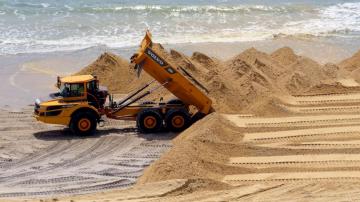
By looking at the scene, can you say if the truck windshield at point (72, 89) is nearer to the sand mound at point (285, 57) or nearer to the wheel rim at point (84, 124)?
the wheel rim at point (84, 124)

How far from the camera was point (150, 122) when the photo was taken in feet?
54.4

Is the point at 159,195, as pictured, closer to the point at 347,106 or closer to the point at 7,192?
the point at 7,192

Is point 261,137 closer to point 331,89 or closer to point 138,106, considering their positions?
point 138,106

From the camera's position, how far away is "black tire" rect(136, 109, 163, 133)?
16.5m

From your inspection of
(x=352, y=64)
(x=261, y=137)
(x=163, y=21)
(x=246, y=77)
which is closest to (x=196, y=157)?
(x=261, y=137)

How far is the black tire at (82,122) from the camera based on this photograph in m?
16.4

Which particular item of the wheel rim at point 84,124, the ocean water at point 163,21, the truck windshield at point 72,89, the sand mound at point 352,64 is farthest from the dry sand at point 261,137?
the ocean water at point 163,21

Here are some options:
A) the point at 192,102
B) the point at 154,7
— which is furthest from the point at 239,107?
the point at 154,7

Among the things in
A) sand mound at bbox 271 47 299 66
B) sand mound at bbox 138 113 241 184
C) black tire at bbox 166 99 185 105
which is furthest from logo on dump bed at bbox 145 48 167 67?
sand mound at bbox 271 47 299 66

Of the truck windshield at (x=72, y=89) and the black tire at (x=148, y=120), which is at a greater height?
the truck windshield at (x=72, y=89)

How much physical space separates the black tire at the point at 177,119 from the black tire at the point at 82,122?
1764mm

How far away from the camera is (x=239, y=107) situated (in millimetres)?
17375

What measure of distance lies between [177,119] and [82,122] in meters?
2.26

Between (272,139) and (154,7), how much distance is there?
25550 millimetres
